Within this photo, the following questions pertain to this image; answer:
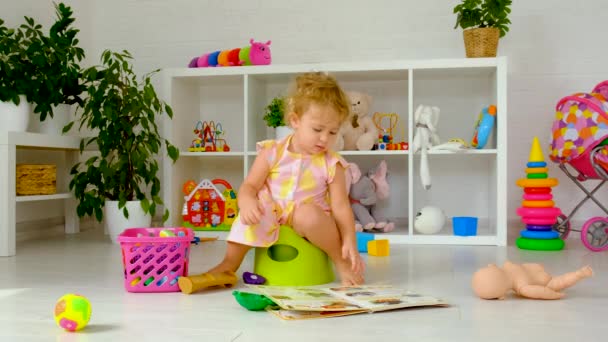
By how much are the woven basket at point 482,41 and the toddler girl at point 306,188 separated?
4.47 feet

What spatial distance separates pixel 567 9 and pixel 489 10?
0.70 m

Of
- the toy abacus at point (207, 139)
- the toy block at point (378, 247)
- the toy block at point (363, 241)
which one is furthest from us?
the toy abacus at point (207, 139)

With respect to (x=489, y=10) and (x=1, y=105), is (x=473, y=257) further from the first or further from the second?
(x=1, y=105)

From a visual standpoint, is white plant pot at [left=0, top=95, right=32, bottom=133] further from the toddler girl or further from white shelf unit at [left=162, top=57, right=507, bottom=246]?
the toddler girl

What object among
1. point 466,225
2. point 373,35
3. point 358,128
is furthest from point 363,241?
point 373,35

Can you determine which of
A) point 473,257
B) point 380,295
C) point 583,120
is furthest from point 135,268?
point 583,120

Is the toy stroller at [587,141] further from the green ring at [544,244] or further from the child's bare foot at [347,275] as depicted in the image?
the child's bare foot at [347,275]

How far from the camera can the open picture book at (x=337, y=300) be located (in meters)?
1.67

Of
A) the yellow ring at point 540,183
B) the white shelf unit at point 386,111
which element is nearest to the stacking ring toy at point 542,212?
the yellow ring at point 540,183

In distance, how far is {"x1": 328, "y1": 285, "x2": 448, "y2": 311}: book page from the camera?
1.73 meters

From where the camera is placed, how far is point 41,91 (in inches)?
128

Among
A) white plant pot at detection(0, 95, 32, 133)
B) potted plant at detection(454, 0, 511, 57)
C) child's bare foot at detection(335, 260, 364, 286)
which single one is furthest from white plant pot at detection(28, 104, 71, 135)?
potted plant at detection(454, 0, 511, 57)

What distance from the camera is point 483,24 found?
11.0ft

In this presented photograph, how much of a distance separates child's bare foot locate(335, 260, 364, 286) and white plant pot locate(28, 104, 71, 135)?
190 centimetres
